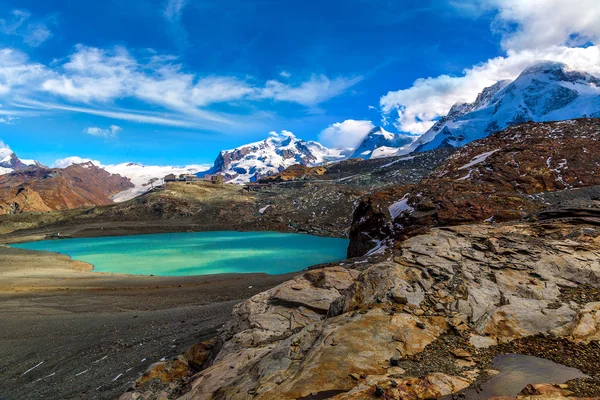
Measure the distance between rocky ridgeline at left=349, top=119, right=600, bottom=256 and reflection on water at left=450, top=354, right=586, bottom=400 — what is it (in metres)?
17.4

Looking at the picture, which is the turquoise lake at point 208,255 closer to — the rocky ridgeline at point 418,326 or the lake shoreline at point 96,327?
the lake shoreline at point 96,327

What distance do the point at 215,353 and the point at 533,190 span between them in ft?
116

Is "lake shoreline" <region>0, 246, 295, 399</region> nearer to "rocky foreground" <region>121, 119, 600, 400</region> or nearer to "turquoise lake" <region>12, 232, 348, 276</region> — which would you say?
"rocky foreground" <region>121, 119, 600, 400</region>

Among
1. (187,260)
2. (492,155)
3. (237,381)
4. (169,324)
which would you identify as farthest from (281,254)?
(237,381)

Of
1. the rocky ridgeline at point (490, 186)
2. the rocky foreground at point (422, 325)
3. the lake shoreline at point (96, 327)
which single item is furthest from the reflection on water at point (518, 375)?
the rocky ridgeline at point (490, 186)

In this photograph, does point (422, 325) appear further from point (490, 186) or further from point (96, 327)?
point (490, 186)

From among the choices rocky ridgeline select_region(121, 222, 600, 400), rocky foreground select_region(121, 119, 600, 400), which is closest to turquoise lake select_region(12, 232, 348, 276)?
rocky foreground select_region(121, 119, 600, 400)

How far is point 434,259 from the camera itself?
38.7 ft

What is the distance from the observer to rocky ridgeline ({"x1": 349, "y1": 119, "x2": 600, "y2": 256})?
27.8 meters

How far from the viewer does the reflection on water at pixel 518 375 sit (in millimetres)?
6191

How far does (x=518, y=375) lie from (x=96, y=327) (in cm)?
2133

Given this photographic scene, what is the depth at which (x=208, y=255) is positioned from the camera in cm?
6075

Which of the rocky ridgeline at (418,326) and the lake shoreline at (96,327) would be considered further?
the lake shoreline at (96,327)

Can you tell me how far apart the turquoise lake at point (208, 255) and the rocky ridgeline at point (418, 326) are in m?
33.5
